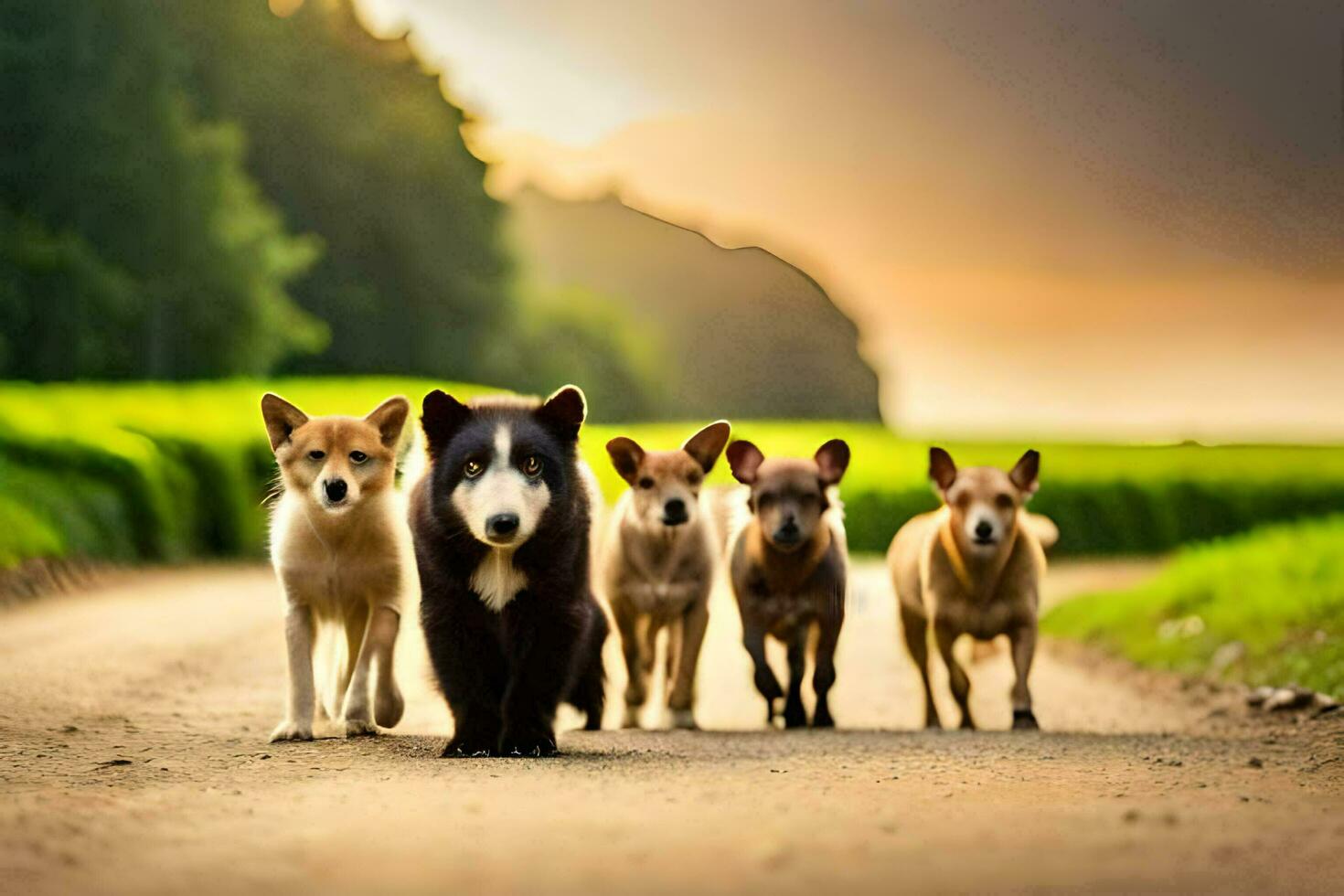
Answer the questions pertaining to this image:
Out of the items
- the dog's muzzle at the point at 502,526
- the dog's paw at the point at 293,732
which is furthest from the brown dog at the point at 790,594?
the dog's muzzle at the point at 502,526

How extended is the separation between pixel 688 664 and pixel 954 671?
184 centimetres

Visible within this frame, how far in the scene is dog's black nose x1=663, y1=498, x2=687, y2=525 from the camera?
8.94 metres

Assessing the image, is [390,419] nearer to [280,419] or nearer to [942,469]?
[280,419]

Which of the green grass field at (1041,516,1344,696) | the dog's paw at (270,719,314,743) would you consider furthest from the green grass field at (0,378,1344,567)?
the dog's paw at (270,719,314,743)

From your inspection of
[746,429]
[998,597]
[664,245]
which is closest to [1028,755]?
[998,597]

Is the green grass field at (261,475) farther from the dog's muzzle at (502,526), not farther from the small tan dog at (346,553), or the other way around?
the dog's muzzle at (502,526)

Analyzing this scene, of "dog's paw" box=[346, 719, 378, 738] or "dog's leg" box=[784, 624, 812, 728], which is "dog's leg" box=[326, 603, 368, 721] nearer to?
"dog's paw" box=[346, 719, 378, 738]

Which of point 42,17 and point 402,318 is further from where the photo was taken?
point 402,318

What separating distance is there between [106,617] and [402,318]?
23.4m

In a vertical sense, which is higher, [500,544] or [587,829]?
[500,544]

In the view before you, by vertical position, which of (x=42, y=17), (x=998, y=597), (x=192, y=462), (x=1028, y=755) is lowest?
(x=1028, y=755)

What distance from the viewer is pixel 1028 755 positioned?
7.66m

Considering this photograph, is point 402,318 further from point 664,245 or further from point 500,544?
point 500,544

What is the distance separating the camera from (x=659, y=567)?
958cm
